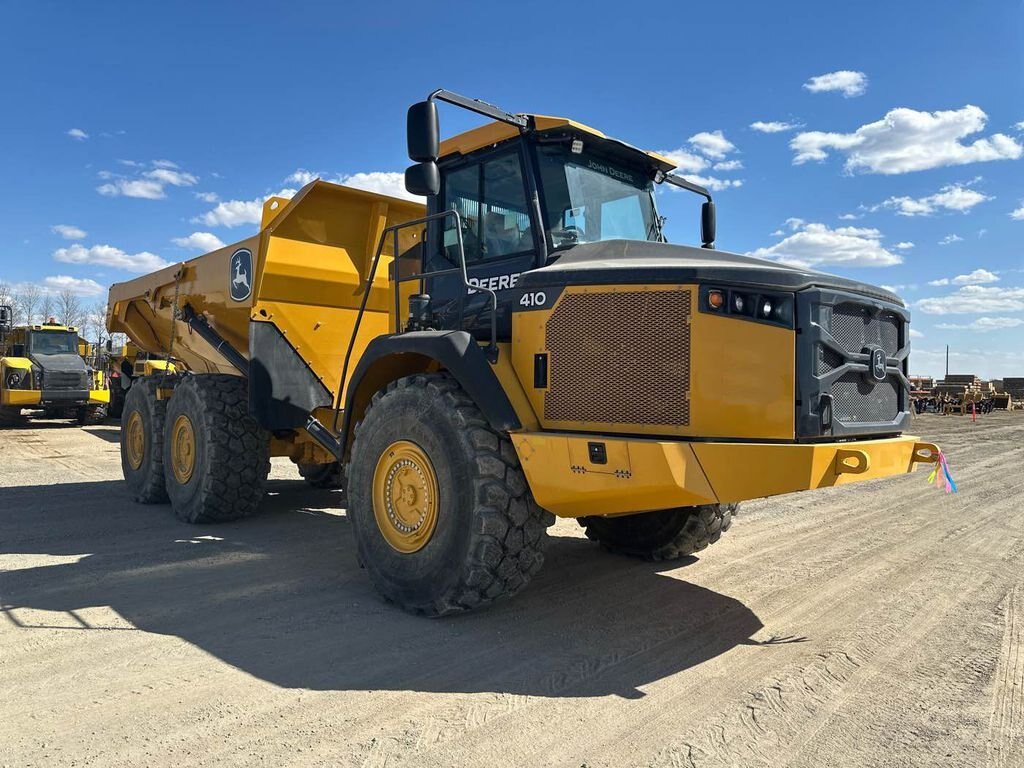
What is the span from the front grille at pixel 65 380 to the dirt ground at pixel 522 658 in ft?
45.8

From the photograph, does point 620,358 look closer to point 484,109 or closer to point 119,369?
point 484,109

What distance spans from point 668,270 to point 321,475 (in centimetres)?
678

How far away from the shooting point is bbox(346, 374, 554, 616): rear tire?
161 inches

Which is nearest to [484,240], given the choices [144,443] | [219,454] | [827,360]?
[827,360]

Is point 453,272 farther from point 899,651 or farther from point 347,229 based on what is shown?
point 899,651

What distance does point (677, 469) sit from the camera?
3.52m

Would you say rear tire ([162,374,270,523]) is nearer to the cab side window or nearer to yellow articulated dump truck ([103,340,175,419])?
the cab side window

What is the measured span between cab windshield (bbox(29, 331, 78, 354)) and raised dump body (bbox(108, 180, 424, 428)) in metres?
14.7

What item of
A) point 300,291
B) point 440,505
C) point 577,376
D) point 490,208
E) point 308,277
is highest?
point 490,208

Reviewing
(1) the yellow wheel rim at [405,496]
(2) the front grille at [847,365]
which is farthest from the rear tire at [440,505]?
(2) the front grille at [847,365]

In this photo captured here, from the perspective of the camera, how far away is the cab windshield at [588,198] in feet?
15.1

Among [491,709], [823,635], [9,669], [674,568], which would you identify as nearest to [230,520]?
[9,669]

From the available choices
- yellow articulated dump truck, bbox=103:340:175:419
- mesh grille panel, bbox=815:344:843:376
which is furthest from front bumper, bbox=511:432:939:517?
yellow articulated dump truck, bbox=103:340:175:419

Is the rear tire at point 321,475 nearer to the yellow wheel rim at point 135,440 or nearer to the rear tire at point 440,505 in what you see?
the yellow wheel rim at point 135,440
